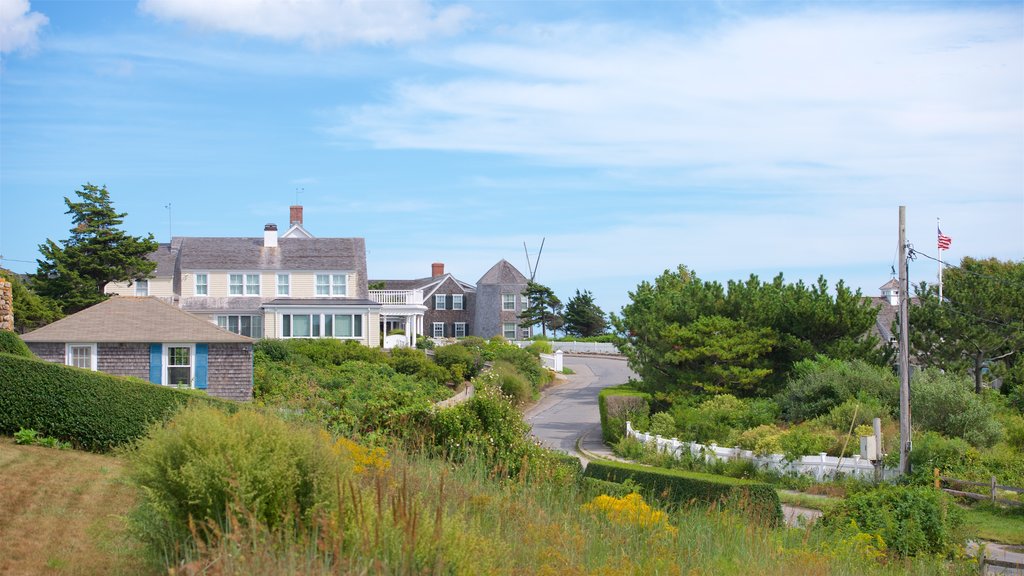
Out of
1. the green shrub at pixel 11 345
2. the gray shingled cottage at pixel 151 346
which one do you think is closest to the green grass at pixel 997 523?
the green shrub at pixel 11 345

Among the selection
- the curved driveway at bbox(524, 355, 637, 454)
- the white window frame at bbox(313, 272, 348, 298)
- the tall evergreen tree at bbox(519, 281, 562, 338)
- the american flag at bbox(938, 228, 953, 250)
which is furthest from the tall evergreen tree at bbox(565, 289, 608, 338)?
the american flag at bbox(938, 228, 953, 250)

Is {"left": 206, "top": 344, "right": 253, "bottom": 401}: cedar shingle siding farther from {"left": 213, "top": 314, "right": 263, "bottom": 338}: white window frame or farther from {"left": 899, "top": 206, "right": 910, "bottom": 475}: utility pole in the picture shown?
{"left": 899, "top": 206, "right": 910, "bottom": 475}: utility pole

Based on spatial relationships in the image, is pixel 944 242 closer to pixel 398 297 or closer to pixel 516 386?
pixel 516 386

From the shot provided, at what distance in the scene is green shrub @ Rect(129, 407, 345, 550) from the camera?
23.1ft

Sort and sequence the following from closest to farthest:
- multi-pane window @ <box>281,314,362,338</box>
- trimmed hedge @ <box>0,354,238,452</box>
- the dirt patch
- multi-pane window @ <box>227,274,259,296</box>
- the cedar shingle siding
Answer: the dirt patch, trimmed hedge @ <box>0,354,238,452</box>, the cedar shingle siding, multi-pane window @ <box>281,314,362,338</box>, multi-pane window @ <box>227,274,259,296</box>

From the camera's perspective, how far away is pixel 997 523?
17969 mm

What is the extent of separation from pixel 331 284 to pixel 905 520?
4246 cm

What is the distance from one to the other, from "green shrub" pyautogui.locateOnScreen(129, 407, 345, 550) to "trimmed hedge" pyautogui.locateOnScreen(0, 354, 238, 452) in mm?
9178

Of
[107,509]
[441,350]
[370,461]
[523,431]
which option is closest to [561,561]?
[370,461]

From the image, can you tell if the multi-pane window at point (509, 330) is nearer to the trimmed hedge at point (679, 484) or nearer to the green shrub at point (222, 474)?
the trimmed hedge at point (679, 484)

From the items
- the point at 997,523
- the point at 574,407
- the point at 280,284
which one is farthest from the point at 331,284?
the point at 997,523

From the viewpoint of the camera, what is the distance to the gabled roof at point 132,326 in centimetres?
3048

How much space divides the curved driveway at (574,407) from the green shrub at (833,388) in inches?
241

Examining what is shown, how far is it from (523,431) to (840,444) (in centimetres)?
1185
